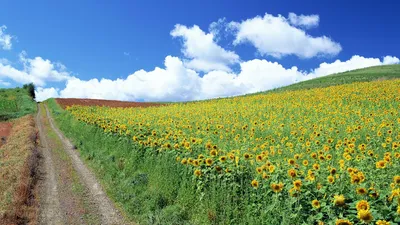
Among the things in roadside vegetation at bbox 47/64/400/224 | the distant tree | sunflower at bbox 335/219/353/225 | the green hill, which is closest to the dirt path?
roadside vegetation at bbox 47/64/400/224

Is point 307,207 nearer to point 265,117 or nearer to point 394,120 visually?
Result: point 394,120

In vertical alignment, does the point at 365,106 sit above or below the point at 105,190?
above

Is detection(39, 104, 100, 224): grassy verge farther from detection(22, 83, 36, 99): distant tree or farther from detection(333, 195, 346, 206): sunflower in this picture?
detection(22, 83, 36, 99): distant tree

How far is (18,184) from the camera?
1217cm

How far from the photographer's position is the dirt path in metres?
9.74

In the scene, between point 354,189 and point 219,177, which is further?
point 219,177

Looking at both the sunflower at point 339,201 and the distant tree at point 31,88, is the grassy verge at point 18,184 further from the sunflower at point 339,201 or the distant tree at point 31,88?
the distant tree at point 31,88

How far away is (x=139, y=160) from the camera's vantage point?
13023mm

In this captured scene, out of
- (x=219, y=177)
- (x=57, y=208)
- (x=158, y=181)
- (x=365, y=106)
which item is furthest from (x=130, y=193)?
(x=365, y=106)

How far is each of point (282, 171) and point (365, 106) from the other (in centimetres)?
1984

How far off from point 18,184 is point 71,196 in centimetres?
211

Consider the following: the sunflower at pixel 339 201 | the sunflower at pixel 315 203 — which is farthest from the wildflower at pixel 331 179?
the sunflower at pixel 339 201

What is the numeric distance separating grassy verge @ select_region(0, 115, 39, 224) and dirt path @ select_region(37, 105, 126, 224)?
36 centimetres

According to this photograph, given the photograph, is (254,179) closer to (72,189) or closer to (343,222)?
(343,222)
